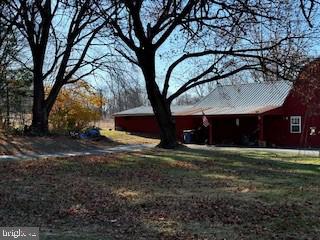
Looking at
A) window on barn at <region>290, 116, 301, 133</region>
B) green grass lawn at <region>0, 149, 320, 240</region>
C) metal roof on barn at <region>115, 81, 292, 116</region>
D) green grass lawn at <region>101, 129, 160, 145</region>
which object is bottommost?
green grass lawn at <region>0, 149, 320, 240</region>

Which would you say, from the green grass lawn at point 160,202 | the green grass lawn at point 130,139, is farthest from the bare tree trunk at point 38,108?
the green grass lawn at point 160,202

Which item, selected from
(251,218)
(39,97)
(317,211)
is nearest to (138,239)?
(251,218)

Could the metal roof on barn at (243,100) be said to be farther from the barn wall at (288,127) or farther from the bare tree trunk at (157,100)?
the bare tree trunk at (157,100)

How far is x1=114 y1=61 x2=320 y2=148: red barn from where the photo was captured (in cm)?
3619

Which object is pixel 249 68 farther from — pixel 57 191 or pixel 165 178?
pixel 57 191

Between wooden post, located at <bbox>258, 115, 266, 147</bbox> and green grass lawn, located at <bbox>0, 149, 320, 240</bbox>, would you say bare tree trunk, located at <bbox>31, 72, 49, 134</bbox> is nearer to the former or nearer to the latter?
green grass lawn, located at <bbox>0, 149, 320, 240</bbox>

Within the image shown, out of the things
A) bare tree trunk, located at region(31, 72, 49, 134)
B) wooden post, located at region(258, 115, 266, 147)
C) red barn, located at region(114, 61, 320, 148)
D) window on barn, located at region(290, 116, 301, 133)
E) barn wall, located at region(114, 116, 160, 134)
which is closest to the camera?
bare tree trunk, located at region(31, 72, 49, 134)

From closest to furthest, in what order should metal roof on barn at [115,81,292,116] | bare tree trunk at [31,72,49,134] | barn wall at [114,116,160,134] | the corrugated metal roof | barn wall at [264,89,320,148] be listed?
bare tree trunk at [31,72,49,134], barn wall at [264,89,320,148], metal roof on barn at [115,81,292,116], the corrugated metal roof, barn wall at [114,116,160,134]

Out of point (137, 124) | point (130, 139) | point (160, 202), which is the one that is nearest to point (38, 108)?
point (130, 139)

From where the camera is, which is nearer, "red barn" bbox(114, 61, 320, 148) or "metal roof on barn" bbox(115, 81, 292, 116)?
"red barn" bbox(114, 61, 320, 148)

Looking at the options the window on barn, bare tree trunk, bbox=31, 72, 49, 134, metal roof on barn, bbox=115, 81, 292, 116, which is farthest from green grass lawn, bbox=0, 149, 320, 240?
metal roof on barn, bbox=115, 81, 292, 116

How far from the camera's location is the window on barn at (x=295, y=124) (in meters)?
37.0

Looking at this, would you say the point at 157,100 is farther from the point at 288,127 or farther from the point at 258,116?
the point at 288,127

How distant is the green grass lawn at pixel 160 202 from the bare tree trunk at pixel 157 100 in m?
10.8
